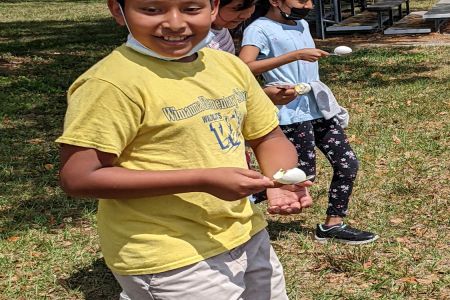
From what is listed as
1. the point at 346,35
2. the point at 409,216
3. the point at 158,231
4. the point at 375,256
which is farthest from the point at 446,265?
the point at 346,35

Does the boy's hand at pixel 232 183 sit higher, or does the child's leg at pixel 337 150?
the boy's hand at pixel 232 183

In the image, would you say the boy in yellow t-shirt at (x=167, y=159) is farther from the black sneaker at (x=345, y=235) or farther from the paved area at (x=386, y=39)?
the paved area at (x=386, y=39)

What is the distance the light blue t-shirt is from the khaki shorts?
A: 6.46ft

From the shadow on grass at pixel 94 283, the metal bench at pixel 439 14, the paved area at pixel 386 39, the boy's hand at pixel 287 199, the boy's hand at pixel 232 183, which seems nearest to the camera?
the boy's hand at pixel 232 183

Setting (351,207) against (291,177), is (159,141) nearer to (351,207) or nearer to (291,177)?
(291,177)

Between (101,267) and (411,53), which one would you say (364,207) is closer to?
(101,267)

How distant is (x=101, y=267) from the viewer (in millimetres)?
4336

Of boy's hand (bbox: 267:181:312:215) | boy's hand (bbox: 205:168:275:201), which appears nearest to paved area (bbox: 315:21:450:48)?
boy's hand (bbox: 267:181:312:215)

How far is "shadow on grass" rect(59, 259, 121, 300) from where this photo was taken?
405 cm

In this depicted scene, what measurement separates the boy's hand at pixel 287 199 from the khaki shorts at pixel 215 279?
116 mm

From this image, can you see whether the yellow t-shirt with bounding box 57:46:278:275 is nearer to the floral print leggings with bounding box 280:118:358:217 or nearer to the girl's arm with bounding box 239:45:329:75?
the girl's arm with bounding box 239:45:329:75

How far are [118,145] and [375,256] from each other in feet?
8.92

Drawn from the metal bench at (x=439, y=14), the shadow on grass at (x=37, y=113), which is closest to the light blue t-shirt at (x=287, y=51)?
the shadow on grass at (x=37, y=113)

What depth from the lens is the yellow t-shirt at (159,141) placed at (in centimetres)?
200
